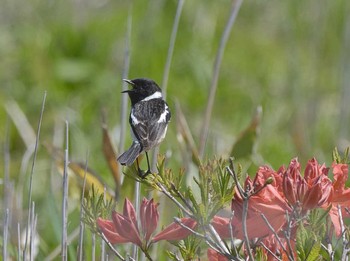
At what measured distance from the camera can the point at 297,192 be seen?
5.17ft

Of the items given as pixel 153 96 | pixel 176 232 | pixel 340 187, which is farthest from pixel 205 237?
pixel 153 96

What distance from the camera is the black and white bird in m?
2.01

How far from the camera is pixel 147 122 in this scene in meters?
2.13

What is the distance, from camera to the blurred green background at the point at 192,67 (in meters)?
4.69

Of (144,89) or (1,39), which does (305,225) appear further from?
(1,39)

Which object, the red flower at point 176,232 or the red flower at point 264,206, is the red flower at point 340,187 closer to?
the red flower at point 264,206

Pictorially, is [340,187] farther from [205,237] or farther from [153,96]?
[153,96]

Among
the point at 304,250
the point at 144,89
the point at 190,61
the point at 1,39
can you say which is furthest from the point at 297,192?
the point at 1,39

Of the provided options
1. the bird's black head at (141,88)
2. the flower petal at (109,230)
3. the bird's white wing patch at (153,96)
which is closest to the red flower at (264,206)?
the flower petal at (109,230)

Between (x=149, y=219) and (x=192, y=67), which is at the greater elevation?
(x=149, y=219)

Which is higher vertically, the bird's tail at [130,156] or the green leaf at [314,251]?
the bird's tail at [130,156]

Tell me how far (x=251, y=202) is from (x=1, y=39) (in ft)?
13.1

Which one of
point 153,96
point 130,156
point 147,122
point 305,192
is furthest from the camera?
point 153,96

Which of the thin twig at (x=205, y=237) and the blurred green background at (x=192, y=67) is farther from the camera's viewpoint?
the blurred green background at (x=192, y=67)
